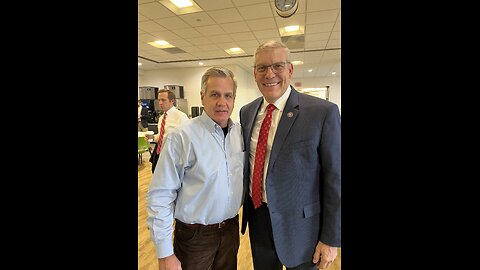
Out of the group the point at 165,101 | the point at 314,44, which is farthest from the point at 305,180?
the point at 314,44

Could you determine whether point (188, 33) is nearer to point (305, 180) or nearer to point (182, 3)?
point (182, 3)

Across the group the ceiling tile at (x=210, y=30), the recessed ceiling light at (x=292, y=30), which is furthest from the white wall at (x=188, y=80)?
the recessed ceiling light at (x=292, y=30)

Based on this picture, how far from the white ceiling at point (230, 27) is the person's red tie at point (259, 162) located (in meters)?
3.33

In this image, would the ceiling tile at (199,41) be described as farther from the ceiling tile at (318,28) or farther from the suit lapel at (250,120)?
the suit lapel at (250,120)

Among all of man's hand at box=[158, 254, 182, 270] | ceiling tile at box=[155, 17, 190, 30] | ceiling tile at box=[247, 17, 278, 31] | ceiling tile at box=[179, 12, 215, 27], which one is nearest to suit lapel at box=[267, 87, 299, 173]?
man's hand at box=[158, 254, 182, 270]

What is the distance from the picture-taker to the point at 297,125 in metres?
1.21

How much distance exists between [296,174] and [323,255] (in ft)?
1.50

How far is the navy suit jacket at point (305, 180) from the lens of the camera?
1.15 m

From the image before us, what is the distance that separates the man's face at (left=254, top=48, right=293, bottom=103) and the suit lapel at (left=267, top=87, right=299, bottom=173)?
0.34ft

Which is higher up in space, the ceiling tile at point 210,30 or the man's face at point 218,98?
the ceiling tile at point 210,30

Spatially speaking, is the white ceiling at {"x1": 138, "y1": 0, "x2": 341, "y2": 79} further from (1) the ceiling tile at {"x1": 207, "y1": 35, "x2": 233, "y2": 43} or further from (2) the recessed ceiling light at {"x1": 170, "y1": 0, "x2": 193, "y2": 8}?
(2) the recessed ceiling light at {"x1": 170, "y1": 0, "x2": 193, "y2": 8}
